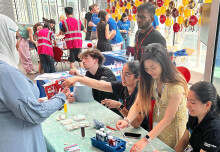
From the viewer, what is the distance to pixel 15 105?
119 centimetres

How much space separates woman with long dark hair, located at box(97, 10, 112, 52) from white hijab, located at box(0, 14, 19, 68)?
3924 mm

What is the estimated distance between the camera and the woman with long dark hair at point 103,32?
201 inches

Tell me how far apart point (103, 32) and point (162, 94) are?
3847 mm

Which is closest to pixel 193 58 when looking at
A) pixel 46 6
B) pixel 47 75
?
pixel 47 75

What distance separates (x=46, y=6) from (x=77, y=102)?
37.5 ft

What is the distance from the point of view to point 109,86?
91.7 inches

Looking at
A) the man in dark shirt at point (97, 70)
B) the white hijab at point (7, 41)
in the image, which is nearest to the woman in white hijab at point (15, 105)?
the white hijab at point (7, 41)

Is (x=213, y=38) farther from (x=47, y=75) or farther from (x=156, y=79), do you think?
(x=47, y=75)

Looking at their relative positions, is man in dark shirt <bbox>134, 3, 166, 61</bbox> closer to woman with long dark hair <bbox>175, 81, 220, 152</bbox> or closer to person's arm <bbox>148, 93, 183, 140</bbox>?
person's arm <bbox>148, 93, 183, 140</bbox>

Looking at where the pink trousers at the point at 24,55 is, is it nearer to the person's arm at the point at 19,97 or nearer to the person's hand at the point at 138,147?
the person's arm at the point at 19,97

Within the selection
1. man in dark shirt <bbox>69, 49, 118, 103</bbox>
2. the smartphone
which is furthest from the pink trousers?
the smartphone

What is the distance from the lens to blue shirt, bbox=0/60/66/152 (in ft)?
3.87

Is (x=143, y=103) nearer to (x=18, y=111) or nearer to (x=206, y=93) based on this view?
(x=206, y=93)

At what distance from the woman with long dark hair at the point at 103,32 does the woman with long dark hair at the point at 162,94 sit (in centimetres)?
361
